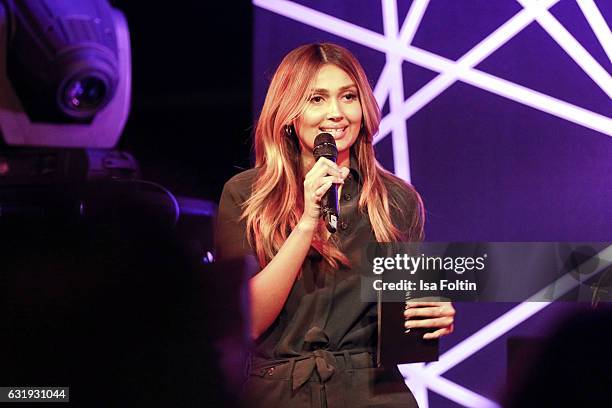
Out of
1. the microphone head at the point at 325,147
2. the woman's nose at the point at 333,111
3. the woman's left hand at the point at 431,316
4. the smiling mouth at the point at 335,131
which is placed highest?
the woman's nose at the point at 333,111

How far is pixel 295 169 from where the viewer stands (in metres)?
2.31

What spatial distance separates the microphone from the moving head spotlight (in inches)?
28.6

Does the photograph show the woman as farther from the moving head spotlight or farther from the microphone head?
the moving head spotlight

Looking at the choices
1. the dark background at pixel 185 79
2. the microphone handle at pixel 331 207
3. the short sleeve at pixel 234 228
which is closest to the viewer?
the microphone handle at pixel 331 207

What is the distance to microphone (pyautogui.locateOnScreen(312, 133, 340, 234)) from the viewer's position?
6.56 feet

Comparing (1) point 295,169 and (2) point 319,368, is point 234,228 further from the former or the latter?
(2) point 319,368

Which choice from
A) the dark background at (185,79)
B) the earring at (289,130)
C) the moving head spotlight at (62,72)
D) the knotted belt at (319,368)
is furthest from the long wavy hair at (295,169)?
the moving head spotlight at (62,72)

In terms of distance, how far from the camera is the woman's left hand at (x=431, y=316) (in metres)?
2.21

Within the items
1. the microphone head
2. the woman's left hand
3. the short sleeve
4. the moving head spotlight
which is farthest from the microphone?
the moving head spotlight

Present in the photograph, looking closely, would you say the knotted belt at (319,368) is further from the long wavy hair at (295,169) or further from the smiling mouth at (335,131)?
the smiling mouth at (335,131)

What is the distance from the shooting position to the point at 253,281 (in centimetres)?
211

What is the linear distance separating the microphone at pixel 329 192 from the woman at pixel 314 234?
0.02m

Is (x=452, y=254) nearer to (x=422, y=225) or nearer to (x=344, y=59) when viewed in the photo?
(x=422, y=225)

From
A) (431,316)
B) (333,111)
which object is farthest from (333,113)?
(431,316)
